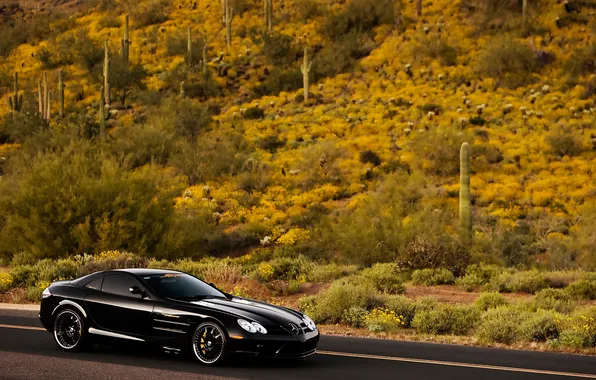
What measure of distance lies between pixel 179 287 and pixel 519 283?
11.2 metres

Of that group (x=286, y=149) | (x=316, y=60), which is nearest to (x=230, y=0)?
(x=316, y=60)

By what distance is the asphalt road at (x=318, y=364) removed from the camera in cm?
1012

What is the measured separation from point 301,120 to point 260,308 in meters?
40.0

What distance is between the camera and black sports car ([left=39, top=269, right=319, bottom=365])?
34.0 feet

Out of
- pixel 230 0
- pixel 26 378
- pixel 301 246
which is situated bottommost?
pixel 301 246

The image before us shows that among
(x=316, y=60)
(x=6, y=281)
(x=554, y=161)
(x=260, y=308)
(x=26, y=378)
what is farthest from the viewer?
(x=316, y=60)

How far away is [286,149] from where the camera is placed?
46.4 m

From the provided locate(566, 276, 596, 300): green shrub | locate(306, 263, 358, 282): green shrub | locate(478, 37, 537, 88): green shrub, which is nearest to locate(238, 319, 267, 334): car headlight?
locate(306, 263, 358, 282): green shrub

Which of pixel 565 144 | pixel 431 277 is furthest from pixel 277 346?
pixel 565 144

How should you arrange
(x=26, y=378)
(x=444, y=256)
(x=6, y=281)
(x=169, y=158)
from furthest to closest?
(x=169, y=158), (x=444, y=256), (x=6, y=281), (x=26, y=378)

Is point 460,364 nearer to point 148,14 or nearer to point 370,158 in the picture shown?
point 370,158

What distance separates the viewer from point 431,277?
21.6 metres

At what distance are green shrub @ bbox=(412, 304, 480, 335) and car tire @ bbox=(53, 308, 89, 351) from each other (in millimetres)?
6179

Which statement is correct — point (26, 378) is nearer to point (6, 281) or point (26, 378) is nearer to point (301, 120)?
point (6, 281)
